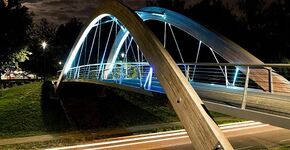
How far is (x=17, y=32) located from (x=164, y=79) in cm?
2349

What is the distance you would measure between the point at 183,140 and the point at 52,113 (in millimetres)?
10269

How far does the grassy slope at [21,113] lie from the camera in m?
22.0

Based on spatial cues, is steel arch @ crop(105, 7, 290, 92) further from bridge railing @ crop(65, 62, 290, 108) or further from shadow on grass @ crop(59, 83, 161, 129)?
shadow on grass @ crop(59, 83, 161, 129)

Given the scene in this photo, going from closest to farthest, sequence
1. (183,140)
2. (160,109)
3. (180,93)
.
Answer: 1. (180,93)
2. (183,140)
3. (160,109)

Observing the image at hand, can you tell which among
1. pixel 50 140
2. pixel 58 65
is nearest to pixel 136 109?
pixel 50 140

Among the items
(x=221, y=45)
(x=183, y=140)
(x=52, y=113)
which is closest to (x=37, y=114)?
(x=52, y=113)

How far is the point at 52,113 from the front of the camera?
24.9m

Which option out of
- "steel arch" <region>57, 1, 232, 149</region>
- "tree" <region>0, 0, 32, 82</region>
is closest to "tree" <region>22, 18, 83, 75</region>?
"tree" <region>0, 0, 32, 82</region>

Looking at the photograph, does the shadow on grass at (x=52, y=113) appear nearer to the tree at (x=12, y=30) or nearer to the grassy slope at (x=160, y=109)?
the tree at (x=12, y=30)

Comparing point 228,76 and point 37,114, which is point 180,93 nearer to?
point 228,76

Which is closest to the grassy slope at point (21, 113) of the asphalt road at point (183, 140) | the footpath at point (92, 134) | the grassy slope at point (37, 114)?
the grassy slope at point (37, 114)

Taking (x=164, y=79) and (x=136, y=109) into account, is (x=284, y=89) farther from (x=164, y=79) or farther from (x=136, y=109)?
(x=136, y=109)

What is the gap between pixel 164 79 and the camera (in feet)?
30.8

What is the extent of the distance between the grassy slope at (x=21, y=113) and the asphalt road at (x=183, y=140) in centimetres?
554
